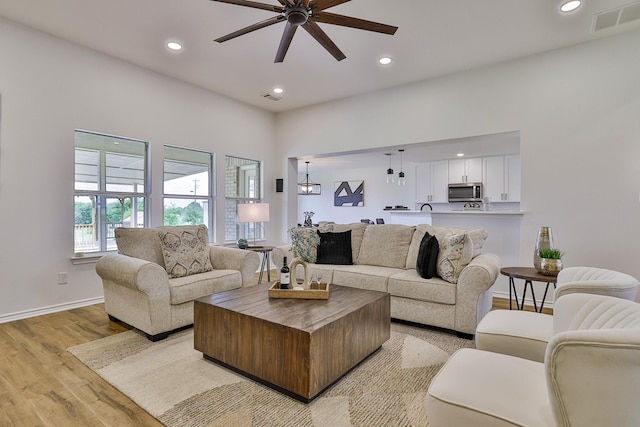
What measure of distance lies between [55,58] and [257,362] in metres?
3.92

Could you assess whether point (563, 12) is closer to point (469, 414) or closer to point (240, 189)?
point (469, 414)

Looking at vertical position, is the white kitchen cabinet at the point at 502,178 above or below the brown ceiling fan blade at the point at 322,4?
below

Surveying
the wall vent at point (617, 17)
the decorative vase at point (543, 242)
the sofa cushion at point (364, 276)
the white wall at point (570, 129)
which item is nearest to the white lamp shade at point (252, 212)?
the sofa cushion at point (364, 276)

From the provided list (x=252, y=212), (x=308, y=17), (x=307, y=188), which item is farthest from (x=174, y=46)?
(x=307, y=188)

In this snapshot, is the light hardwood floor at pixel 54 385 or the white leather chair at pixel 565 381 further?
the light hardwood floor at pixel 54 385

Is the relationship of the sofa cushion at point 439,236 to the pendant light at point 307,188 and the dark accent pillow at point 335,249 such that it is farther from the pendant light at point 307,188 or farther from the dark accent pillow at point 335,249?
the pendant light at point 307,188

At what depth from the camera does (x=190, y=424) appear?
1.70 meters

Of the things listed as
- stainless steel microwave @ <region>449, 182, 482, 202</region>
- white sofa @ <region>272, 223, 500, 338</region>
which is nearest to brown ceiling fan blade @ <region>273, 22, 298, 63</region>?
white sofa @ <region>272, 223, 500, 338</region>

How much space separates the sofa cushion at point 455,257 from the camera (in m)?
2.98

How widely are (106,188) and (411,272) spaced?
3.73m

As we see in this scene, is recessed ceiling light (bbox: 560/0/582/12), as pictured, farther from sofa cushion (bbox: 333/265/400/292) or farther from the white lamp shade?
the white lamp shade

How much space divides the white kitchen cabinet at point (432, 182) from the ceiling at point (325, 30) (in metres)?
4.41

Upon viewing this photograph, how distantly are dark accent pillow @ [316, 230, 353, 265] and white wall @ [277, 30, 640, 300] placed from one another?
1.95 meters

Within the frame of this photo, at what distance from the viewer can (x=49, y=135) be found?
3.55m
